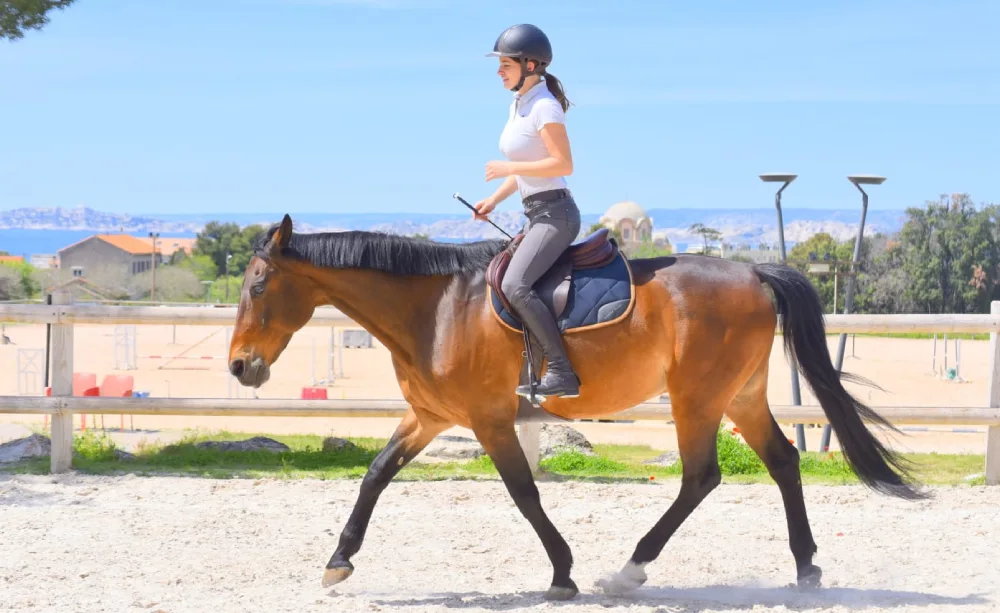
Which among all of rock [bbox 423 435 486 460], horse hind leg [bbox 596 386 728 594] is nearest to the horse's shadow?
horse hind leg [bbox 596 386 728 594]

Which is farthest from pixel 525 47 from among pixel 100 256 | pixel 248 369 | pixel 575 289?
pixel 100 256

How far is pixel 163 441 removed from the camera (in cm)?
972

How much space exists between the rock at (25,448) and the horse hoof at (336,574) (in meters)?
4.65

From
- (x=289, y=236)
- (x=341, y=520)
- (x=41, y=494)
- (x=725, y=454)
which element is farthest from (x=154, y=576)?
(x=725, y=454)

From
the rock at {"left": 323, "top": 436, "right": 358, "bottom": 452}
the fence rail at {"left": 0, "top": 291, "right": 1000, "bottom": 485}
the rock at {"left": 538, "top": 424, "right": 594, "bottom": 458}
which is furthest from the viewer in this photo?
the rock at {"left": 538, "top": 424, "right": 594, "bottom": 458}

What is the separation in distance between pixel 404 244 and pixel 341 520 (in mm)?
2349

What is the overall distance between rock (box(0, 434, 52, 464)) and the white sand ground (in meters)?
1.07

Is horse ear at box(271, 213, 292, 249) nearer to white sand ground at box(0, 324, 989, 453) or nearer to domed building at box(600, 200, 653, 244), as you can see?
white sand ground at box(0, 324, 989, 453)

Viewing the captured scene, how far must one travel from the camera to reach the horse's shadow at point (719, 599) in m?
5.03

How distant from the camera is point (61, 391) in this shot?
8.41 meters

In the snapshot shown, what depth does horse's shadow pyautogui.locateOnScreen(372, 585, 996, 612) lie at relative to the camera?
5027 millimetres

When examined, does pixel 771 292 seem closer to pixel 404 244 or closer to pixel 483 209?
pixel 483 209

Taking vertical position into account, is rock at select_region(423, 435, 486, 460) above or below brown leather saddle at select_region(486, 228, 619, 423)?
below

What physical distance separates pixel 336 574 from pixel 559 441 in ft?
15.3
